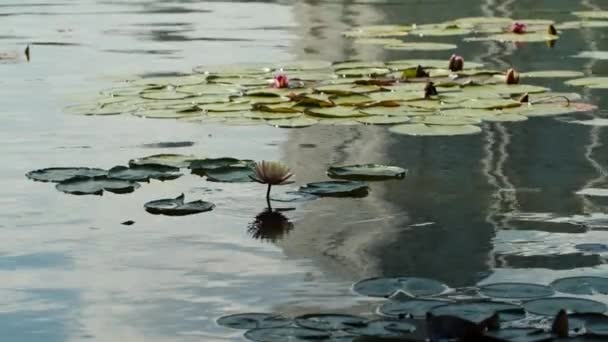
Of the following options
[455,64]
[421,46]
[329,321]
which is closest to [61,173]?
[329,321]

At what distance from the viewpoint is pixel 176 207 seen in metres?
3.16

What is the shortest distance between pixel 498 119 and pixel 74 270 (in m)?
2.06

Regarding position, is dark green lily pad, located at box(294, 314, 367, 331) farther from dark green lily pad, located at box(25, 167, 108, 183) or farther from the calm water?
dark green lily pad, located at box(25, 167, 108, 183)

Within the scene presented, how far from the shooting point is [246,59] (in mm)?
6215

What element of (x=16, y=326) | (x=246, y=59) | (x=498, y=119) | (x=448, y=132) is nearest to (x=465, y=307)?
(x=16, y=326)

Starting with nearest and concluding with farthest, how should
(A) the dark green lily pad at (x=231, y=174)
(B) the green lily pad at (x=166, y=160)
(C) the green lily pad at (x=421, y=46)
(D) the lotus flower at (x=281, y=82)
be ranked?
(A) the dark green lily pad at (x=231, y=174) < (B) the green lily pad at (x=166, y=160) < (D) the lotus flower at (x=281, y=82) < (C) the green lily pad at (x=421, y=46)

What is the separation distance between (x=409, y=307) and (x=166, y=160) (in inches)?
61.1

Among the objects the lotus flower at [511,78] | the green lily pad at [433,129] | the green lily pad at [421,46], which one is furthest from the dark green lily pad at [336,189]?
the green lily pad at [421,46]

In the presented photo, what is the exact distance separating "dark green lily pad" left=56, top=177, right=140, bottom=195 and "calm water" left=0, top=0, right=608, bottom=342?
4 centimetres

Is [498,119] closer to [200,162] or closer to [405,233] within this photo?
[200,162]

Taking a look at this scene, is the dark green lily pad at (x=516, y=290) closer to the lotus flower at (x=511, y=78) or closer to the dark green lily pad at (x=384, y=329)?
the dark green lily pad at (x=384, y=329)

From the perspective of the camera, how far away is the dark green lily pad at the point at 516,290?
7.73ft

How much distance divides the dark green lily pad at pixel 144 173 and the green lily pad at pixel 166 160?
0.04 meters

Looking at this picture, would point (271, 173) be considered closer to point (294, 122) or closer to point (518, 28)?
point (294, 122)
